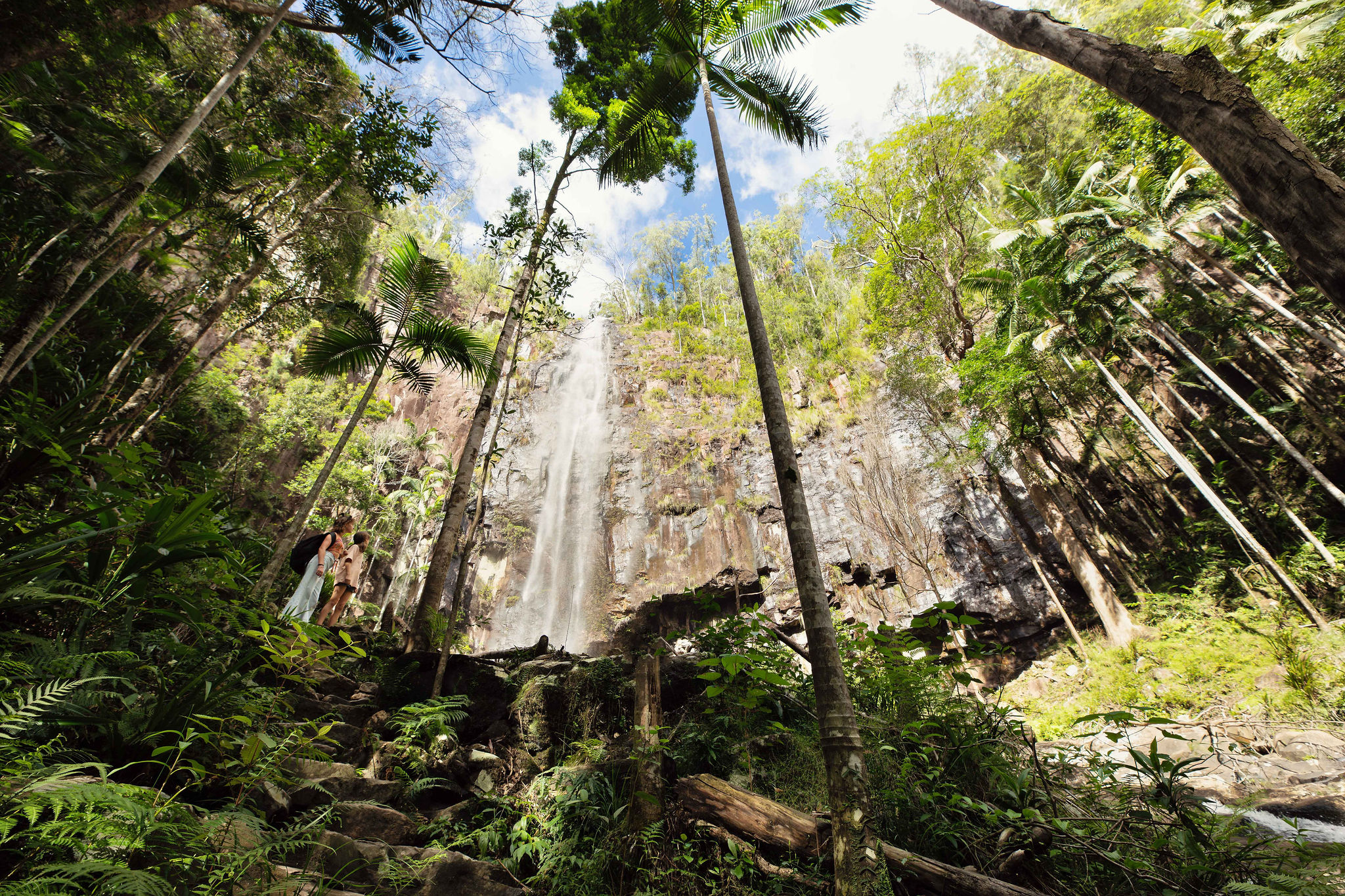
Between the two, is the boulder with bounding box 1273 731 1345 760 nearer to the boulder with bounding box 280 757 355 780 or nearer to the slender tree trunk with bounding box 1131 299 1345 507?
the slender tree trunk with bounding box 1131 299 1345 507

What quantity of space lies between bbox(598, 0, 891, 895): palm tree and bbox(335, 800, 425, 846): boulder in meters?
2.25

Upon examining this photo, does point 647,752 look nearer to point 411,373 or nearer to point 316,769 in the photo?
point 316,769

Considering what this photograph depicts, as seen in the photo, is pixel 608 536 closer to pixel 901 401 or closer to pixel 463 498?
pixel 901 401

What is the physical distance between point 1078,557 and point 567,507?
15.5m

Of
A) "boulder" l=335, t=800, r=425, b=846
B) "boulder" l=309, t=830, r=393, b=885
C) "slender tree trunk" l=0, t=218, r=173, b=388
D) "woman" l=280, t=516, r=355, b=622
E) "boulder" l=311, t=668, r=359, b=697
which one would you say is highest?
"slender tree trunk" l=0, t=218, r=173, b=388

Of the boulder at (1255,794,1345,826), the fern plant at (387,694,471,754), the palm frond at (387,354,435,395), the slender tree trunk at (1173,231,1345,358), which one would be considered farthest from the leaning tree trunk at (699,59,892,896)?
the slender tree trunk at (1173,231,1345,358)

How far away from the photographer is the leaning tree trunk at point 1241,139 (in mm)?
1710

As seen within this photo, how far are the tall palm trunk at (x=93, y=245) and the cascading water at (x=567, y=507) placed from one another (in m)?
13.5

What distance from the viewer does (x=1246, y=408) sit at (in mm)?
10766

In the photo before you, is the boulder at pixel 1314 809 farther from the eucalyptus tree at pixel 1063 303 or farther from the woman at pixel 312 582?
the eucalyptus tree at pixel 1063 303

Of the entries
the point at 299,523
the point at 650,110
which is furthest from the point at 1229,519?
the point at 299,523

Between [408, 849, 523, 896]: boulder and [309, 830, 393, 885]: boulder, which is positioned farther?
[408, 849, 523, 896]: boulder

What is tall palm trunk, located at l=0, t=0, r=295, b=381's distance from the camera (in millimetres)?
3230

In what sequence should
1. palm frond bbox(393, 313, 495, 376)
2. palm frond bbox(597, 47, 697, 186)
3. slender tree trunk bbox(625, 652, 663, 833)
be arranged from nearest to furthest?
slender tree trunk bbox(625, 652, 663, 833), palm frond bbox(597, 47, 697, 186), palm frond bbox(393, 313, 495, 376)
